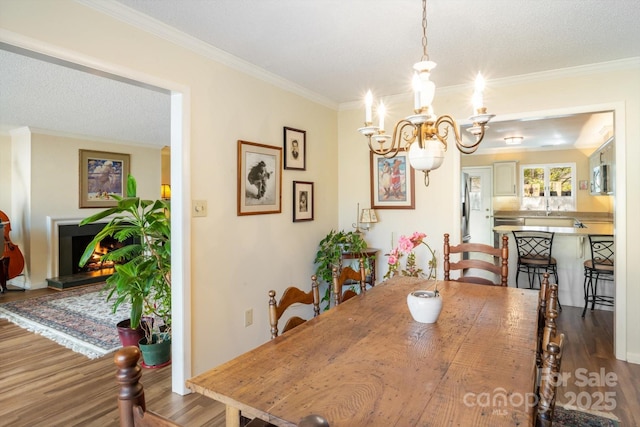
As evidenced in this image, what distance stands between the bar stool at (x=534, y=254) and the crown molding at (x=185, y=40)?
10.4 feet

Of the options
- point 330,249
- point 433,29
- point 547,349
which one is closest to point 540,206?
point 330,249

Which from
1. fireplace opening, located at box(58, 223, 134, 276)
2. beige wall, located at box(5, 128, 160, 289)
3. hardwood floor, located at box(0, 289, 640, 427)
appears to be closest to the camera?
hardwood floor, located at box(0, 289, 640, 427)

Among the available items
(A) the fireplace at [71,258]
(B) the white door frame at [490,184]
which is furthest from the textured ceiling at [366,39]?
(B) the white door frame at [490,184]

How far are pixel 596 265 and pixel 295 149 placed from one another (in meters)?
3.39

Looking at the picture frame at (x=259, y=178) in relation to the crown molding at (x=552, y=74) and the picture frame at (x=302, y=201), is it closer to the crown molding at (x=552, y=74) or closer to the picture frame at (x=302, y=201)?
the picture frame at (x=302, y=201)

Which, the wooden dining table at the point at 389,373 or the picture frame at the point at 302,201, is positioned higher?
the picture frame at the point at 302,201

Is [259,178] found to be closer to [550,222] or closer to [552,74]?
[552,74]

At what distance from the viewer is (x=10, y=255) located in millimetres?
5117

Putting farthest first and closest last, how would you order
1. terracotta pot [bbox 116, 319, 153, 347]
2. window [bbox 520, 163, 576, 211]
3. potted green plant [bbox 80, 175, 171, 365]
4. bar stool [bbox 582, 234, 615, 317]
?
window [bbox 520, 163, 576, 211]
bar stool [bbox 582, 234, 615, 317]
terracotta pot [bbox 116, 319, 153, 347]
potted green plant [bbox 80, 175, 171, 365]

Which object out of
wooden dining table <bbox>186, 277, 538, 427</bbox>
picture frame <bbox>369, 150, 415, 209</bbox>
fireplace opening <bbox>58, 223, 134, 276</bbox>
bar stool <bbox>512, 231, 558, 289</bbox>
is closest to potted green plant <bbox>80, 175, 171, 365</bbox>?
wooden dining table <bbox>186, 277, 538, 427</bbox>

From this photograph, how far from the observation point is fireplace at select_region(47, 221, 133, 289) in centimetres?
548

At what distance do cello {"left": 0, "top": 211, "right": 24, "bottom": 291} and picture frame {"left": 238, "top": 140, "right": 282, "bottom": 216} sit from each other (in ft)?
14.3

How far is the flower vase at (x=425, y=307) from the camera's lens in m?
1.61

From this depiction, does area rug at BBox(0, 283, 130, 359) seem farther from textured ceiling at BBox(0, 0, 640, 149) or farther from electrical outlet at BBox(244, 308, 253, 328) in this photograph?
textured ceiling at BBox(0, 0, 640, 149)
